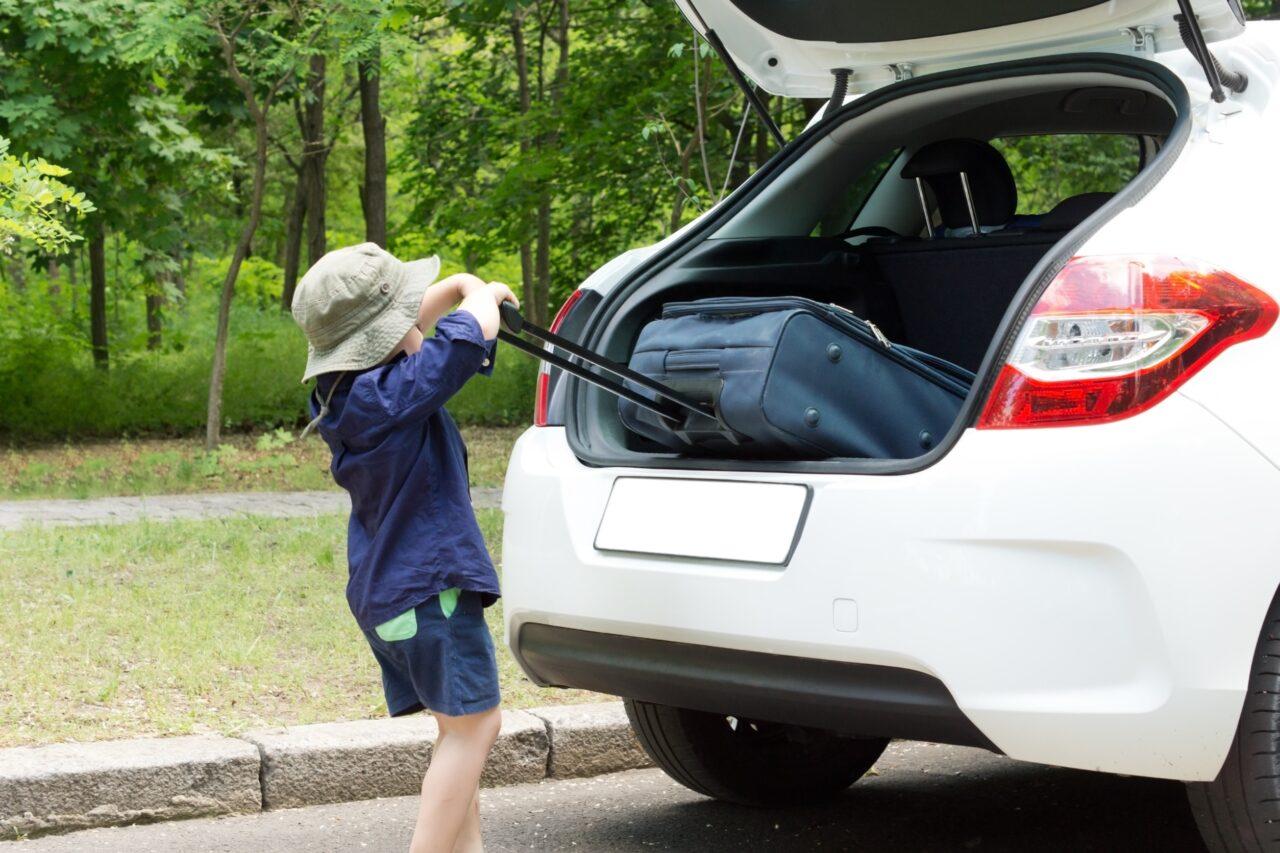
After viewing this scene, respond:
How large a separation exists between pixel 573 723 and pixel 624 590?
1.37 m

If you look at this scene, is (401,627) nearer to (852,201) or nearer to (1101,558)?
(1101,558)

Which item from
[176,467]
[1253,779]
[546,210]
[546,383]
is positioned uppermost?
[546,210]

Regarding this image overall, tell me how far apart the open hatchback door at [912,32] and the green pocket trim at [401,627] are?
166 centimetres

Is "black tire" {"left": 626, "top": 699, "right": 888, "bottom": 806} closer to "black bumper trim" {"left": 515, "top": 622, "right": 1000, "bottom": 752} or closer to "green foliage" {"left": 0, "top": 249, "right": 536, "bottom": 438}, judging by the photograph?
"black bumper trim" {"left": 515, "top": 622, "right": 1000, "bottom": 752}

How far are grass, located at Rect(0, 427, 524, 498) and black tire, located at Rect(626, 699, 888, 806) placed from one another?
673 cm

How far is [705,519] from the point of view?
289 centimetres

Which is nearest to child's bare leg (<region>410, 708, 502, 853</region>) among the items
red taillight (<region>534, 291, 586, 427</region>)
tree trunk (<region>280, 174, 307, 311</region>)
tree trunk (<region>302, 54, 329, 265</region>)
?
red taillight (<region>534, 291, 586, 427</region>)

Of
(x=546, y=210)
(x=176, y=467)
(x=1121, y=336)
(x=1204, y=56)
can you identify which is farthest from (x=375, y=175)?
(x=1121, y=336)

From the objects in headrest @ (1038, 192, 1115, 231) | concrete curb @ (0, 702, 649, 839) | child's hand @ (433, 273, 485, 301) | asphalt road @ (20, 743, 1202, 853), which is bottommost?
asphalt road @ (20, 743, 1202, 853)

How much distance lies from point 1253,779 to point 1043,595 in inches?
18.5

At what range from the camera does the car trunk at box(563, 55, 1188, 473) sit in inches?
134

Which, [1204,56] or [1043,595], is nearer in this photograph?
[1043,595]

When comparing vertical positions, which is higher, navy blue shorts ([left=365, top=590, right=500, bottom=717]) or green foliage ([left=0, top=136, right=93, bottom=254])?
green foliage ([left=0, top=136, right=93, bottom=254])

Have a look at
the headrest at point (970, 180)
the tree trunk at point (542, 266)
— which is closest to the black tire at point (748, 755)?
the headrest at point (970, 180)
